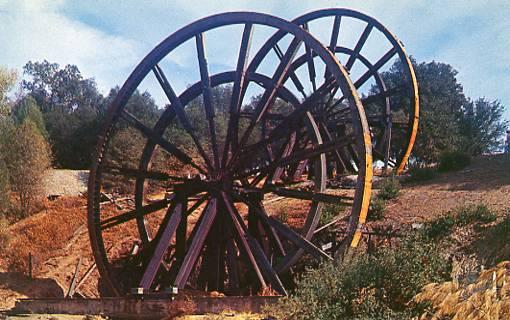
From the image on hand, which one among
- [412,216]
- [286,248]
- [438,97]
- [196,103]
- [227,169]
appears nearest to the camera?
[227,169]

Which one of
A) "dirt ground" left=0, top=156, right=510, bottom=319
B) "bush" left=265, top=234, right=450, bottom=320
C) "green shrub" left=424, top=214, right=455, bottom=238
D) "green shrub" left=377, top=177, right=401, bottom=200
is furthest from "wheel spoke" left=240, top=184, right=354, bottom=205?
"green shrub" left=377, top=177, right=401, bottom=200

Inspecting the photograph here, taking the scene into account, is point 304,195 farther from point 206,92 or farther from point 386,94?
point 386,94

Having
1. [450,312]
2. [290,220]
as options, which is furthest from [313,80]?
[450,312]

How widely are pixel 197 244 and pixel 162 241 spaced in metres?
0.78

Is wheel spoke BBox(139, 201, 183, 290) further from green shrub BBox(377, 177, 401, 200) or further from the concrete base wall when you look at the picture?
green shrub BBox(377, 177, 401, 200)

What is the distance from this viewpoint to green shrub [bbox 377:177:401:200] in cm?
1745

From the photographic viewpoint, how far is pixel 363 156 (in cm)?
971

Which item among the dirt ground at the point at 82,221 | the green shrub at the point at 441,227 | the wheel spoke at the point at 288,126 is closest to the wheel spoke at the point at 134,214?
the wheel spoke at the point at 288,126

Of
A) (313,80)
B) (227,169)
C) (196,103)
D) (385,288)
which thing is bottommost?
(385,288)

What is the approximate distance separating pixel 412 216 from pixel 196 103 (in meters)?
26.5

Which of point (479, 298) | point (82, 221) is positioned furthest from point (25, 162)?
point (479, 298)

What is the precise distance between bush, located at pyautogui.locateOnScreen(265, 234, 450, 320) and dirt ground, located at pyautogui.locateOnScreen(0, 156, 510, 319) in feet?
22.3

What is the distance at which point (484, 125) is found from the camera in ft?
103

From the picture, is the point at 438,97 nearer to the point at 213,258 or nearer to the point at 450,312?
the point at 213,258
